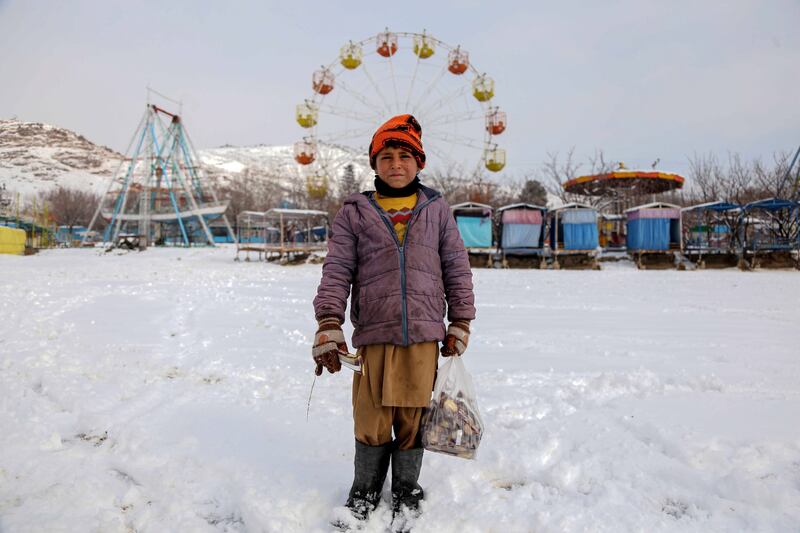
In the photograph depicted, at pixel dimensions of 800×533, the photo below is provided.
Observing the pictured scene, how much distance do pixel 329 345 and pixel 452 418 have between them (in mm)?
527

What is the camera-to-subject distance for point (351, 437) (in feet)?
7.98

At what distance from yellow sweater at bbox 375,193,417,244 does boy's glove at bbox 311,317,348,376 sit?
0.41 metres

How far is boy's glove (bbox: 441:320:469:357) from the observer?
1740 mm

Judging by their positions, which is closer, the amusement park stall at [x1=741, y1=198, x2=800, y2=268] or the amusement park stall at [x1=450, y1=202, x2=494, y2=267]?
the amusement park stall at [x1=741, y1=198, x2=800, y2=268]

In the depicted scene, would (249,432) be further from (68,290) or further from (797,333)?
(68,290)

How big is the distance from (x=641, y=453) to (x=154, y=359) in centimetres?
368

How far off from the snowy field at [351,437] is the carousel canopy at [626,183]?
1824 cm

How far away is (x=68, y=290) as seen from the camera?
8430mm

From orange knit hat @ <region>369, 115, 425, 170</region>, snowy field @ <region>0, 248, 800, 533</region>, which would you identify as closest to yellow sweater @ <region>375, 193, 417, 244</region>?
orange knit hat @ <region>369, 115, 425, 170</region>

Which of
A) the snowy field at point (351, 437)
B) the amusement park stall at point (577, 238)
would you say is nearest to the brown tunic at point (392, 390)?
the snowy field at point (351, 437)

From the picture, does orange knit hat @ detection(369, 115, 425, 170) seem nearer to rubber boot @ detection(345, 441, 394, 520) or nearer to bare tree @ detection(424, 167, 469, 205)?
rubber boot @ detection(345, 441, 394, 520)

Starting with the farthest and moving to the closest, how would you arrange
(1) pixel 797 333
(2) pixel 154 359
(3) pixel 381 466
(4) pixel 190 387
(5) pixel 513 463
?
(1) pixel 797 333 < (2) pixel 154 359 < (4) pixel 190 387 < (5) pixel 513 463 < (3) pixel 381 466

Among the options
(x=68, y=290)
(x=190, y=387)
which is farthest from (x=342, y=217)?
(x=68, y=290)

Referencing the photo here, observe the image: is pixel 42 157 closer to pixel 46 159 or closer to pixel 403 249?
pixel 46 159
